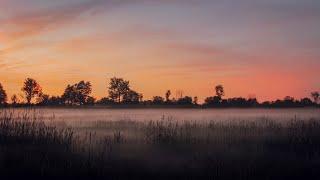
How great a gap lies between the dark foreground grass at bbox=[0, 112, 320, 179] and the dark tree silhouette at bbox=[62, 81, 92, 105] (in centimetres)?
9252

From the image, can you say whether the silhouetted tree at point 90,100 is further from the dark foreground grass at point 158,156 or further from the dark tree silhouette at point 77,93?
the dark foreground grass at point 158,156

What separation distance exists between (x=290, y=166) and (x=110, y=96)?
333 ft

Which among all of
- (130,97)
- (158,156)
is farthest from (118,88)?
(158,156)

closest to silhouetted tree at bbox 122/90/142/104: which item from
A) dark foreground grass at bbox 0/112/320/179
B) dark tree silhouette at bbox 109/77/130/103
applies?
dark tree silhouette at bbox 109/77/130/103

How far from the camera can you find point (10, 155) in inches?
643

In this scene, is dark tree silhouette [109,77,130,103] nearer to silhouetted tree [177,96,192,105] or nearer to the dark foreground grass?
silhouetted tree [177,96,192,105]

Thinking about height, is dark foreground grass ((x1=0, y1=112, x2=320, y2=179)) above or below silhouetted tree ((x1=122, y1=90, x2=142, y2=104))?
below

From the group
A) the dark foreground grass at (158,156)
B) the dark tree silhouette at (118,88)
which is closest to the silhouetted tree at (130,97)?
the dark tree silhouette at (118,88)

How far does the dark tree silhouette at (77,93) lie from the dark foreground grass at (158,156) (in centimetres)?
9252

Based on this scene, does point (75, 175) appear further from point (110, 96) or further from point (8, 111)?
point (110, 96)

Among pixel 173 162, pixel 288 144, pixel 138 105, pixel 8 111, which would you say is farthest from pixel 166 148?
pixel 138 105

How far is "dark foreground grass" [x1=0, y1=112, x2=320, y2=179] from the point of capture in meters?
14.5

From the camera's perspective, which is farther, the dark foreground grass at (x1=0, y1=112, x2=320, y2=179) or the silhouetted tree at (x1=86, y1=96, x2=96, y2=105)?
the silhouetted tree at (x1=86, y1=96, x2=96, y2=105)

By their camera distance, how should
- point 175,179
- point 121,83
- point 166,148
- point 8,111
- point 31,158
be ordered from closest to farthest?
point 175,179 < point 31,158 < point 166,148 < point 8,111 < point 121,83
